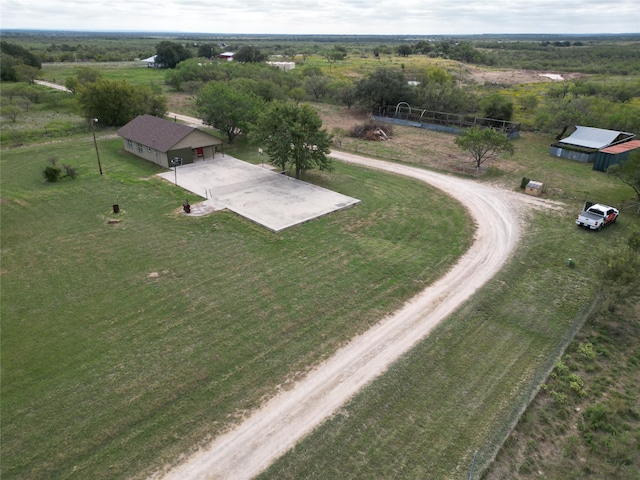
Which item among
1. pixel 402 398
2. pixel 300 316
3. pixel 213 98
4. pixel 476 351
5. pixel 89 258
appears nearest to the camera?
pixel 402 398

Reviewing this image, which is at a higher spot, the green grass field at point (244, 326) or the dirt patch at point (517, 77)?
the dirt patch at point (517, 77)

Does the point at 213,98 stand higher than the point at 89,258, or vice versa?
the point at 213,98

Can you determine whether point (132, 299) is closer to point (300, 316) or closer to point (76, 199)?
point (300, 316)

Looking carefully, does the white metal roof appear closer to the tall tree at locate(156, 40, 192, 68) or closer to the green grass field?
the green grass field

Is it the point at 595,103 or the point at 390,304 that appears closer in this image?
the point at 390,304

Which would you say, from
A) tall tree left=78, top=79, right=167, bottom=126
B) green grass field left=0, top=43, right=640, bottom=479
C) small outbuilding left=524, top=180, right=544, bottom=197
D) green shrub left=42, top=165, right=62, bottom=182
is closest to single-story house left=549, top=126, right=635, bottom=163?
green grass field left=0, top=43, right=640, bottom=479

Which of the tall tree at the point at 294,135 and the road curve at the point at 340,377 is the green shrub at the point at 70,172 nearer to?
the tall tree at the point at 294,135

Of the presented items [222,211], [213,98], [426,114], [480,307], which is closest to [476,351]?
[480,307]

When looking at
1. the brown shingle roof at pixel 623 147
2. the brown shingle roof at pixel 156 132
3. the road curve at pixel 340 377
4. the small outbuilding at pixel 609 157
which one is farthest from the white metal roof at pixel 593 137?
the brown shingle roof at pixel 156 132
